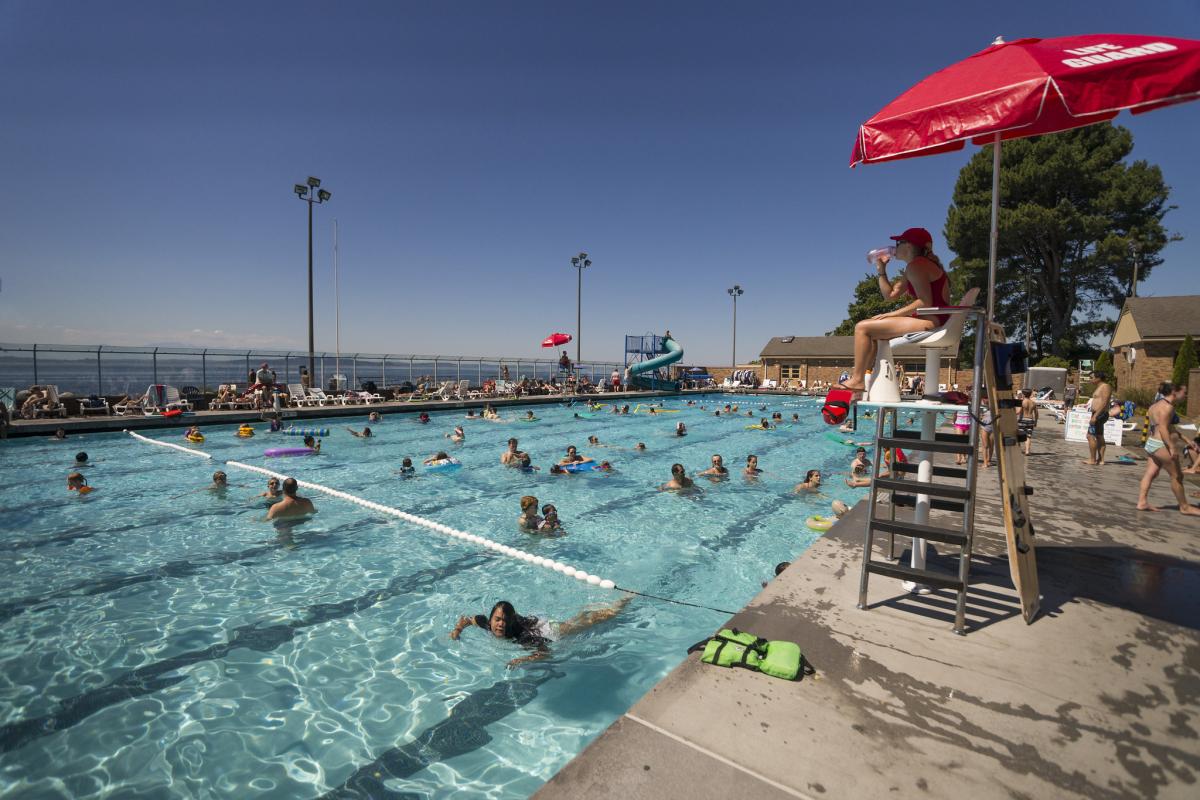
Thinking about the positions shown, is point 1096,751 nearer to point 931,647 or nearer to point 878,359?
point 931,647

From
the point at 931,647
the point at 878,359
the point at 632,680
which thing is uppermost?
the point at 878,359

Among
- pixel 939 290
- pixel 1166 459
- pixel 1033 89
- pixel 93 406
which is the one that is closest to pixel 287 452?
pixel 93 406

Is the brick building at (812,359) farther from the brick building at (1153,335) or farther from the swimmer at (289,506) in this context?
the swimmer at (289,506)

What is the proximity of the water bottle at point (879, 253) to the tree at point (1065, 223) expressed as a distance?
38606 mm

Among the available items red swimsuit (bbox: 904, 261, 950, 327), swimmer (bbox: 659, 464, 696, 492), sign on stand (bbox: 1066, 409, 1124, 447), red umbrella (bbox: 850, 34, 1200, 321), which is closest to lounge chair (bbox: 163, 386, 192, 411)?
swimmer (bbox: 659, 464, 696, 492)

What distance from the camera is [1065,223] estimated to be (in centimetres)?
3234

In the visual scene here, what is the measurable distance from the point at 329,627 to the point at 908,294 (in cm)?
605

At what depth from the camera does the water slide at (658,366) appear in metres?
39.6

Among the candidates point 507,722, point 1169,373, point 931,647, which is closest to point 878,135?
point 931,647

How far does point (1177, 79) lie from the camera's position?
2686mm

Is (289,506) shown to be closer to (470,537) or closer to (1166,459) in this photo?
(470,537)

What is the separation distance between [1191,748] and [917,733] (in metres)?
1.12

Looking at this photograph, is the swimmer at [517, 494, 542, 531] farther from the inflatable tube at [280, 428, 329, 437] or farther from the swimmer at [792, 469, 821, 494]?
the inflatable tube at [280, 428, 329, 437]

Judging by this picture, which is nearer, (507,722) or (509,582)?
(507,722)
